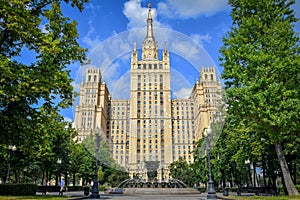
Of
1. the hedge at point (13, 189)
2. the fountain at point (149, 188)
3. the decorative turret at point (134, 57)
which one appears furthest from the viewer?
the fountain at point (149, 188)

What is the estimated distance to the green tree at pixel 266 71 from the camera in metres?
15.4

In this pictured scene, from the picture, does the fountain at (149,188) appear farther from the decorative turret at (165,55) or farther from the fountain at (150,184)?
the decorative turret at (165,55)

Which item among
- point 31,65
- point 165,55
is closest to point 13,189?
point 31,65

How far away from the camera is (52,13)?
1480cm

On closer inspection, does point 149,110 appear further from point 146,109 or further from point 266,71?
point 266,71

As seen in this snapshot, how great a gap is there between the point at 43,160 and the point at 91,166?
17744mm

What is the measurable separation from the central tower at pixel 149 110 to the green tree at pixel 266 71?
6314 mm

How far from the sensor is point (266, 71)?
16562mm

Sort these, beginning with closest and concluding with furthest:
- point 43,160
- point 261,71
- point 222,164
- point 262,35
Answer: point 261,71
point 262,35
point 43,160
point 222,164

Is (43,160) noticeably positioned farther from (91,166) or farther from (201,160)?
(201,160)

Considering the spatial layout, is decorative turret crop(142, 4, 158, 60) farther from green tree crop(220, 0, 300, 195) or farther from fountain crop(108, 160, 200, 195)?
fountain crop(108, 160, 200, 195)

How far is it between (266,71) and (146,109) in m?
11.1

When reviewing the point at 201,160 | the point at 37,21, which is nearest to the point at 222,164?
the point at 201,160

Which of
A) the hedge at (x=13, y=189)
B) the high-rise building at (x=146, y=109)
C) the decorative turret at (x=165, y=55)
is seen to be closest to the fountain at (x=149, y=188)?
the high-rise building at (x=146, y=109)
